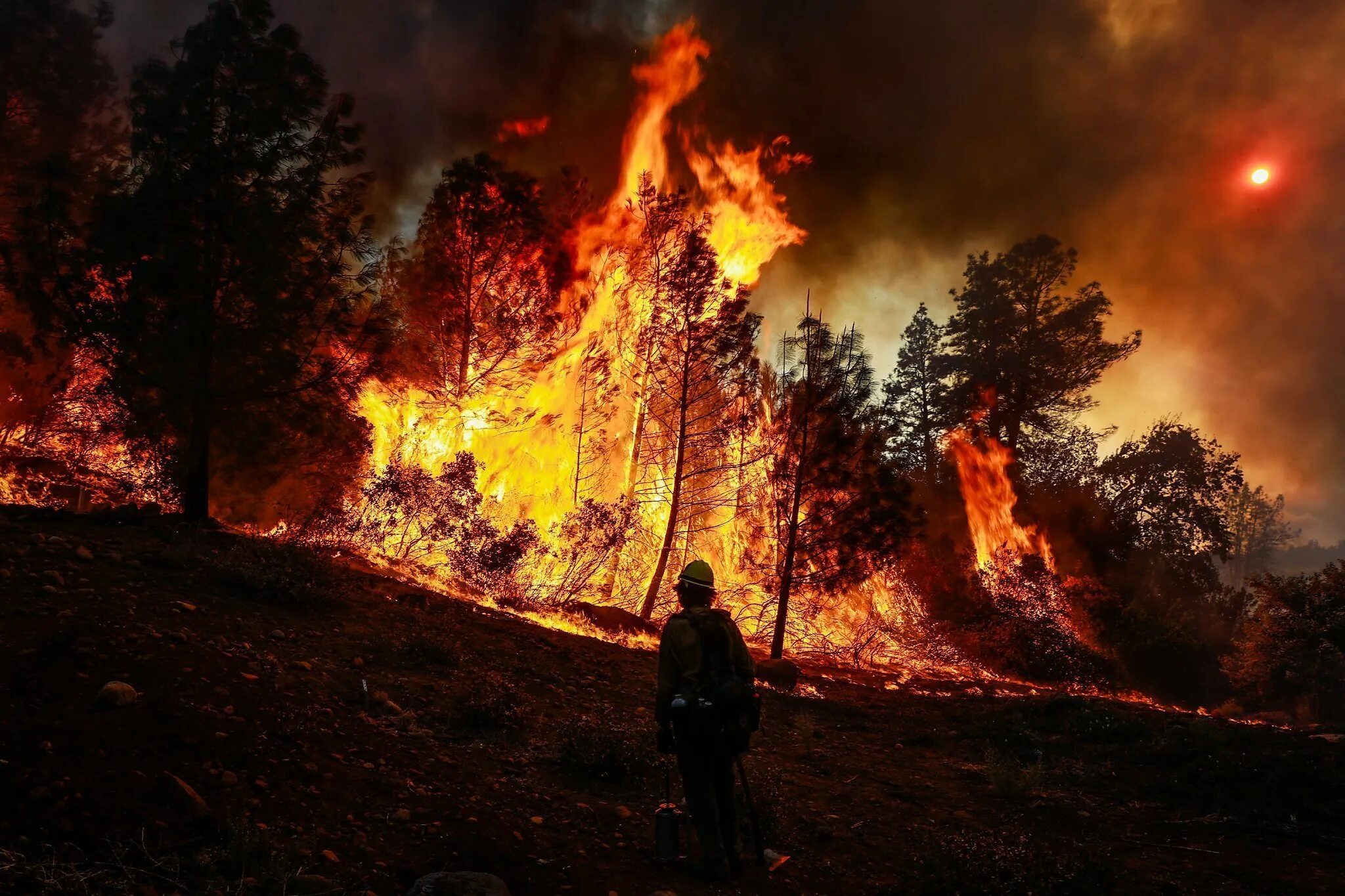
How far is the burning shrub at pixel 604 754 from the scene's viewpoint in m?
6.54

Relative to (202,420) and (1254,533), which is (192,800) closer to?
(202,420)

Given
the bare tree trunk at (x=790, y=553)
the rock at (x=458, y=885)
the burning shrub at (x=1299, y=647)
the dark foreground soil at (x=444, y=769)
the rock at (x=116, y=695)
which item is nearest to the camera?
the rock at (x=458, y=885)

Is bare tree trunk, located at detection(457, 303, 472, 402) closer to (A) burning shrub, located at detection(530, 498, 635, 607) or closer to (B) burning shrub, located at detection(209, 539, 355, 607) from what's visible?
(A) burning shrub, located at detection(530, 498, 635, 607)

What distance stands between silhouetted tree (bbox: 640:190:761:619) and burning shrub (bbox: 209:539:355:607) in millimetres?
8616

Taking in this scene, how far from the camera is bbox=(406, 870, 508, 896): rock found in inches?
150

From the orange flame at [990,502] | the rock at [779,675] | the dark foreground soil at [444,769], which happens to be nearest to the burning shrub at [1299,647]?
the orange flame at [990,502]

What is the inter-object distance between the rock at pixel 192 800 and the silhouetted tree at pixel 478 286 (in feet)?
48.5

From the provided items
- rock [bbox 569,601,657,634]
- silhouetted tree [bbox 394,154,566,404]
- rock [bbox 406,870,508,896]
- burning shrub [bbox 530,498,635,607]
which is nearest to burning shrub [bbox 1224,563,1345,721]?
rock [bbox 569,601,657,634]

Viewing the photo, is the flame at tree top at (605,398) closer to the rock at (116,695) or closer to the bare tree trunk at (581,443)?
the bare tree trunk at (581,443)

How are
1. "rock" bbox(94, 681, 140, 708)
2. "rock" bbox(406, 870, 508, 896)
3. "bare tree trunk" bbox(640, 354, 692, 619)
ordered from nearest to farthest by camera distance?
"rock" bbox(406, 870, 508, 896) < "rock" bbox(94, 681, 140, 708) < "bare tree trunk" bbox(640, 354, 692, 619)

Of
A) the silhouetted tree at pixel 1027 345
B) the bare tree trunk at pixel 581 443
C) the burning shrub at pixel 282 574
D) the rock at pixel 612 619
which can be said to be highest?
the silhouetted tree at pixel 1027 345

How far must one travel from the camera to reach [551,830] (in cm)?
526

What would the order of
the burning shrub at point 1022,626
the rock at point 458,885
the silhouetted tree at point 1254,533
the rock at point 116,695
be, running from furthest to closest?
the silhouetted tree at point 1254,533 → the burning shrub at point 1022,626 → the rock at point 116,695 → the rock at point 458,885

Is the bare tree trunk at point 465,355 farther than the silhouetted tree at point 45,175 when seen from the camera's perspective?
Yes
